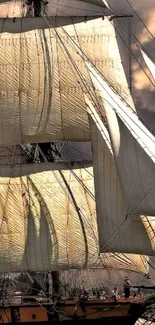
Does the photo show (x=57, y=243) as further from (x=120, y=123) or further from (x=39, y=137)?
(x=120, y=123)

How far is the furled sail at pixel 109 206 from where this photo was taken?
33.6 meters

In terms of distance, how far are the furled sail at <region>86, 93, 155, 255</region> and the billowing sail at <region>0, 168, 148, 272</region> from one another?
7610mm

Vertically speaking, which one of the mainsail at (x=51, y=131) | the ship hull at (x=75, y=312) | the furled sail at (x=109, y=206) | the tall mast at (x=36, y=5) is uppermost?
the tall mast at (x=36, y=5)

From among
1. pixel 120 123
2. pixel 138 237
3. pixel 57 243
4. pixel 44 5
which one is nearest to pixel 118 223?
pixel 138 237

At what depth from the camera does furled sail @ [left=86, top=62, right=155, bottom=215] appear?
3120cm

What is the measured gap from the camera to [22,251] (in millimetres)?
42594

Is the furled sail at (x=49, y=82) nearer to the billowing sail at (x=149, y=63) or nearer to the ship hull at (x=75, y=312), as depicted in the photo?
the billowing sail at (x=149, y=63)

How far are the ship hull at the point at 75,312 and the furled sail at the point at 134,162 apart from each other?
862 centimetres

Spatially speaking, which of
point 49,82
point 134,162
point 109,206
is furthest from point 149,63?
point 134,162

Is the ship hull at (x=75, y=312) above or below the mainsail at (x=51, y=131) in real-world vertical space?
below

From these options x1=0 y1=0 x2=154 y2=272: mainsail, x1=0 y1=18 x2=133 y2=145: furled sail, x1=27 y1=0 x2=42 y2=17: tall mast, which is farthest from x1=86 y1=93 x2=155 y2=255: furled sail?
x1=27 y1=0 x2=42 y2=17: tall mast

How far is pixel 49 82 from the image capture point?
1732 inches

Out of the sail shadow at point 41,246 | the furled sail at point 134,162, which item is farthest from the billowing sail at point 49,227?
the furled sail at point 134,162

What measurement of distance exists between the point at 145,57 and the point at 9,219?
39.0 ft
